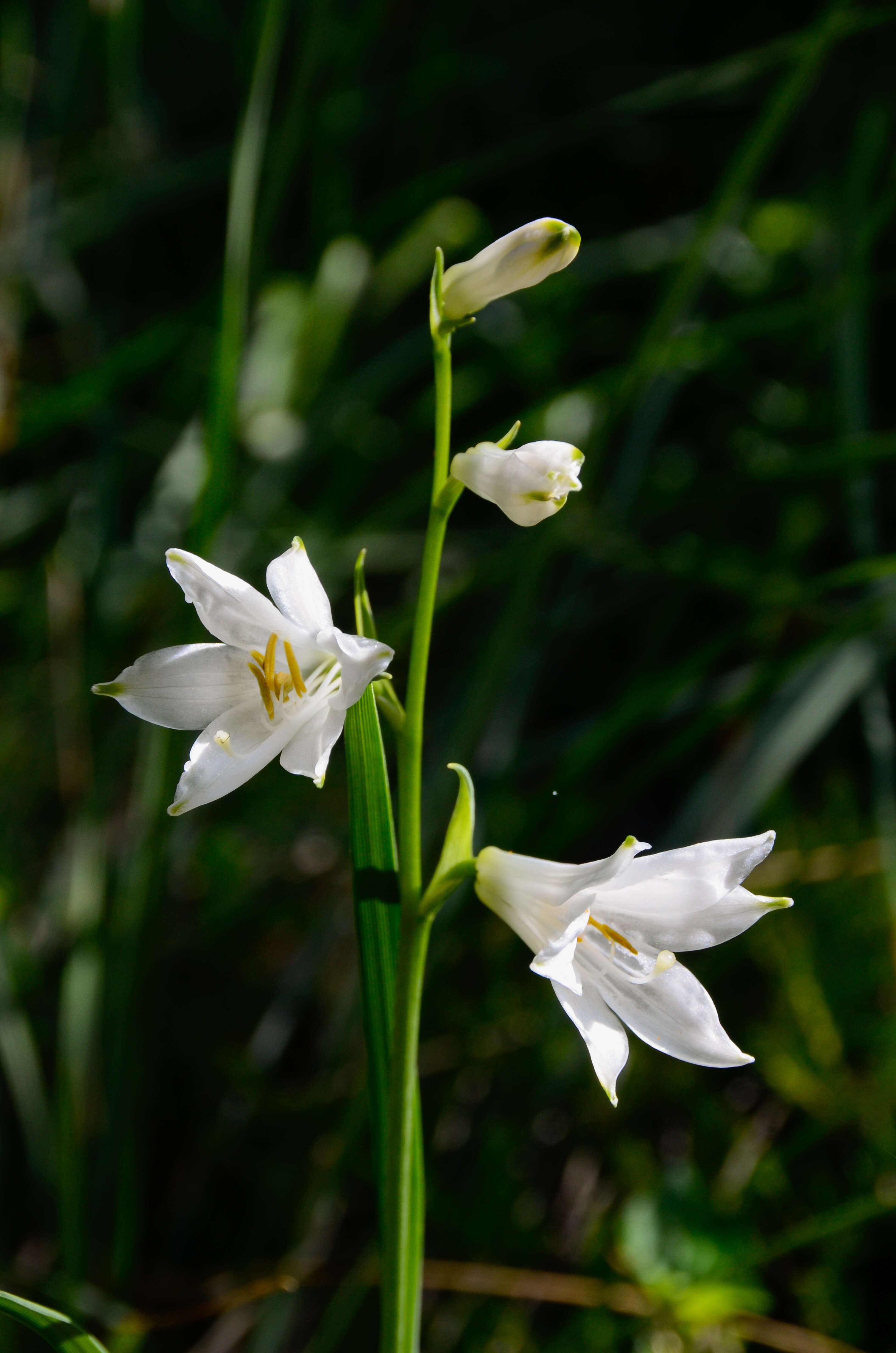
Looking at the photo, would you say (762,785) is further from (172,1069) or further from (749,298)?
(749,298)

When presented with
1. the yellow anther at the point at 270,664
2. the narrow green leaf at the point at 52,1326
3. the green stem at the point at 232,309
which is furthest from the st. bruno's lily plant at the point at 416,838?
the green stem at the point at 232,309

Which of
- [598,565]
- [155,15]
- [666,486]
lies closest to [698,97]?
[666,486]

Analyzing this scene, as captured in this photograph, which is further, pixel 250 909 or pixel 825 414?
pixel 825 414

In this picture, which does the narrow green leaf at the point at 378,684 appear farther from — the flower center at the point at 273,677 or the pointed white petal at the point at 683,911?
the pointed white petal at the point at 683,911

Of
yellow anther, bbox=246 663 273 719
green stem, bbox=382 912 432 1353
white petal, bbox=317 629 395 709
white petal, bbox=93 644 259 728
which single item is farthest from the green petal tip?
green stem, bbox=382 912 432 1353

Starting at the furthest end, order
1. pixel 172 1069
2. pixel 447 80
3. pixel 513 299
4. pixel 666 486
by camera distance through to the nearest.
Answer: pixel 513 299, pixel 447 80, pixel 666 486, pixel 172 1069

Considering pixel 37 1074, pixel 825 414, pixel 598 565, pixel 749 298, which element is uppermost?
pixel 749 298

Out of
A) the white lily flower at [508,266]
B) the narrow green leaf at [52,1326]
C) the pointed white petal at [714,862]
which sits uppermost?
the white lily flower at [508,266]
